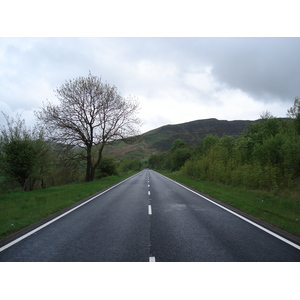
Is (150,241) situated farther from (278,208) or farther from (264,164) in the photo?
(264,164)

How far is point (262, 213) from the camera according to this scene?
8.22 meters

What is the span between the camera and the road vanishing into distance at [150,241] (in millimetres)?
4289

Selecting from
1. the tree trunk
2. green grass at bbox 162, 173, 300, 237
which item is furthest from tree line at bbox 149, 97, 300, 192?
the tree trunk

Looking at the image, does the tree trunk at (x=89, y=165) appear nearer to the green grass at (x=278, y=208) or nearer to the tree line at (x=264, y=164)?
the tree line at (x=264, y=164)

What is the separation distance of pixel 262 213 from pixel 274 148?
950 cm

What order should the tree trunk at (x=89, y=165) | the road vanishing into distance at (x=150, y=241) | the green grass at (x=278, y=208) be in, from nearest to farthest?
the road vanishing into distance at (x=150, y=241), the green grass at (x=278, y=208), the tree trunk at (x=89, y=165)

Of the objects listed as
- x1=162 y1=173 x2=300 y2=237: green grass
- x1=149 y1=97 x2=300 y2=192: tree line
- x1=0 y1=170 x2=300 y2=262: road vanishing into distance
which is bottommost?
x1=162 y1=173 x2=300 y2=237: green grass

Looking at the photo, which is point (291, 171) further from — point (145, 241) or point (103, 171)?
point (103, 171)

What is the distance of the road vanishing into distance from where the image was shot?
4.29 metres

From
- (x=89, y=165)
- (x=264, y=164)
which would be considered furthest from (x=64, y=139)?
(x=264, y=164)

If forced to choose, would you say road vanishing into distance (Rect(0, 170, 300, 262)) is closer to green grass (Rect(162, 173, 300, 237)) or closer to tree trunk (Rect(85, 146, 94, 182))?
green grass (Rect(162, 173, 300, 237))

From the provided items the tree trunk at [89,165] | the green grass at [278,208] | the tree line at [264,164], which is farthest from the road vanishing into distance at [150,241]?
the tree trunk at [89,165]

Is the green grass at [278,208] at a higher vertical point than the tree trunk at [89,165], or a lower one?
lower

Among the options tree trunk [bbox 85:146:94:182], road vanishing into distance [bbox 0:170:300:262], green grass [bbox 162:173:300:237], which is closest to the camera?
road vanishing into distance [bbox 0:170:300:262]
